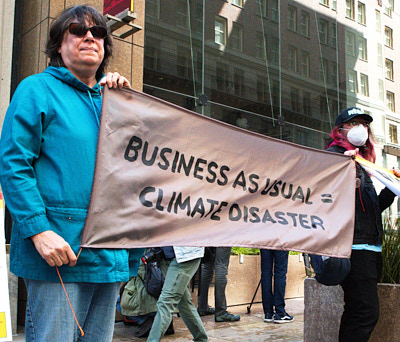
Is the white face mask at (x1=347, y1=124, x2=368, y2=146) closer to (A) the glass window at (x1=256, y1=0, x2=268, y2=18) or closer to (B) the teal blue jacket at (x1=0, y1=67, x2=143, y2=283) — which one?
(B) the teal blue jacket at (x1=0, y1=67, x2=143, y2=283)

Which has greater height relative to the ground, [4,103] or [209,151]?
[4,103]

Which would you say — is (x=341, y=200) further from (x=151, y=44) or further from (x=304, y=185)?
(x=151, y=44)

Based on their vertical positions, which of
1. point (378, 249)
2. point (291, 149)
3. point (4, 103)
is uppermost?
point (4, 103)

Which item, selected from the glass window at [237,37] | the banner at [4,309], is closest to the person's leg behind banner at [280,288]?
the banner at [4,309]

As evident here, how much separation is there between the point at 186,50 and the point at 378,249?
6.91 metres

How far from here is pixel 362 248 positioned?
11.8ft

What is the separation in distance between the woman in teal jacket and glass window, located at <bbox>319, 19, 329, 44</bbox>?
478 inches

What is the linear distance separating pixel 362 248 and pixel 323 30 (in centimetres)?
1094

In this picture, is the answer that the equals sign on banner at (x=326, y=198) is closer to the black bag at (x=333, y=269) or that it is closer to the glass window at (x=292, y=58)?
the black bag at (x=333, y=269)

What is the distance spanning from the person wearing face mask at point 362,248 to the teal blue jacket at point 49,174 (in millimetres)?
2060

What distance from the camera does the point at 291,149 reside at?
3.48 meters

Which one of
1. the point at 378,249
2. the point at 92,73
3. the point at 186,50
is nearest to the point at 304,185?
the point at 378,249

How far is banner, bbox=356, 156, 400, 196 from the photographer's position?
3763 millimetres

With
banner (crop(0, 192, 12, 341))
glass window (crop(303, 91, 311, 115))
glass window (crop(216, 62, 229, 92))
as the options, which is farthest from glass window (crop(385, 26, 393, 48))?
banner (crop(0, 192, 12, 341))
